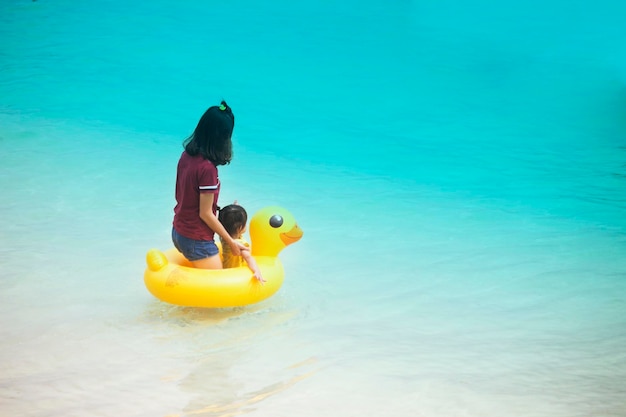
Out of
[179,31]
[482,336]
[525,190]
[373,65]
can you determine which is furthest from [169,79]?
[482,336]

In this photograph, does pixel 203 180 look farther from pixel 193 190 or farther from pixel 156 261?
pixel 156 261

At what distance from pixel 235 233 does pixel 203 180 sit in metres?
0.41

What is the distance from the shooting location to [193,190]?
3564mm

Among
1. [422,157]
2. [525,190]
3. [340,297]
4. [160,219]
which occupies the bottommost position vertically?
[340,297]

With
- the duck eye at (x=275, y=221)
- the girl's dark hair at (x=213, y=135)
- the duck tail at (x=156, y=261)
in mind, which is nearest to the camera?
the girl's dark hair at (x=213, y=135)

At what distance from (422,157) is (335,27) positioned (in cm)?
486

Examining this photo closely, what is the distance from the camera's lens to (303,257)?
15.6 feet

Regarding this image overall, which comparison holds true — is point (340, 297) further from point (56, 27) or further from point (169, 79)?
point (56, 27)

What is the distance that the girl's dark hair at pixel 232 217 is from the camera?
3.76 m

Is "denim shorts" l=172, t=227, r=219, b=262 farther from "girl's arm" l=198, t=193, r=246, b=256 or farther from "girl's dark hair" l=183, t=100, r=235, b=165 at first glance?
"girl's dark hair" l=183, t=100, r=235, b=165

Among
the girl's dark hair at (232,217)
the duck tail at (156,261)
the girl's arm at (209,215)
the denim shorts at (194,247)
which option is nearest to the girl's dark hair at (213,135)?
the girl's arm at (209,215)

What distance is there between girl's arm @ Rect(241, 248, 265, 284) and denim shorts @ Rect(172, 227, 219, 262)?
151mm

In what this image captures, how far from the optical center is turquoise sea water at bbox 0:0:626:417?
3275 millimetres

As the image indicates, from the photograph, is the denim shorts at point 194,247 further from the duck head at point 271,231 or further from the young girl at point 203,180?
the duck head at point 271,231
